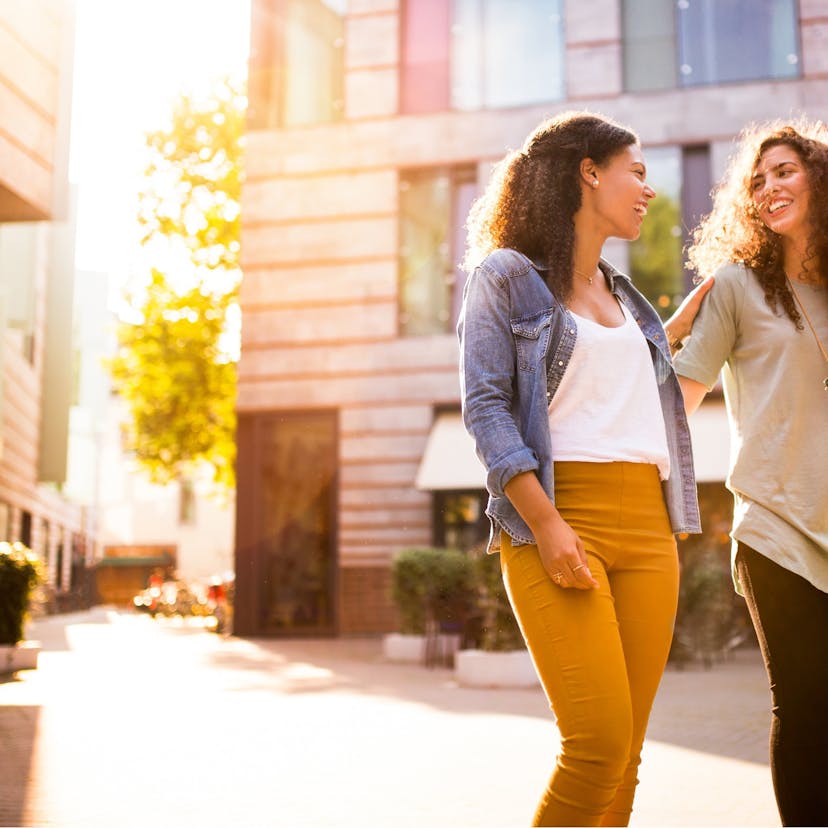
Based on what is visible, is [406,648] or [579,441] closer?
[579,441]

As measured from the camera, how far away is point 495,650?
1216 cm

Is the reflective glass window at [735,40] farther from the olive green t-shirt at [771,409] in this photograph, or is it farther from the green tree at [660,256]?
the olive green t-shirt at [771,409]

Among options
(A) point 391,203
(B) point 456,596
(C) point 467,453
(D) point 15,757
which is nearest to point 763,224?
(D) point 15,757

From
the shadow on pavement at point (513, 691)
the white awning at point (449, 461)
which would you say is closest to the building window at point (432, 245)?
the white awning at point (449, 461)

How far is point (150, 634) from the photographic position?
23344 mm

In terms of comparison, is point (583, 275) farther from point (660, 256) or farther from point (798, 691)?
point (660, 256)

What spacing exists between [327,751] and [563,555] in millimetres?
4934

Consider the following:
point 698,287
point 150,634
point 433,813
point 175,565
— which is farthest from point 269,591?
point 175,565

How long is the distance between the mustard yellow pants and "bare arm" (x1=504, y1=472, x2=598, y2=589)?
44 millimetres

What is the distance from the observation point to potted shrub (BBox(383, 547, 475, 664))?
48.6 feet

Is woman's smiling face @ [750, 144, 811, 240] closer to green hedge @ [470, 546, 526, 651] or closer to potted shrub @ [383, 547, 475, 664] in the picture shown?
green hedge @ [470, 546, 526, 651]

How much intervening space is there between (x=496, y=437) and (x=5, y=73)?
11418mm

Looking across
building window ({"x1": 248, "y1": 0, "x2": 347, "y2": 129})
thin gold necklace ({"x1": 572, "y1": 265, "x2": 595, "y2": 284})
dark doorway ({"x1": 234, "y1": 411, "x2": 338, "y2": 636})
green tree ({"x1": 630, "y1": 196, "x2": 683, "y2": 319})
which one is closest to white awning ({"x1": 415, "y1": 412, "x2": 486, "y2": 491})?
dark doorway ({"x1": 234, "y1": 411, "x2": 338, "y2": 636})

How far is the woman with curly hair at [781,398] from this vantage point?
120 inches
